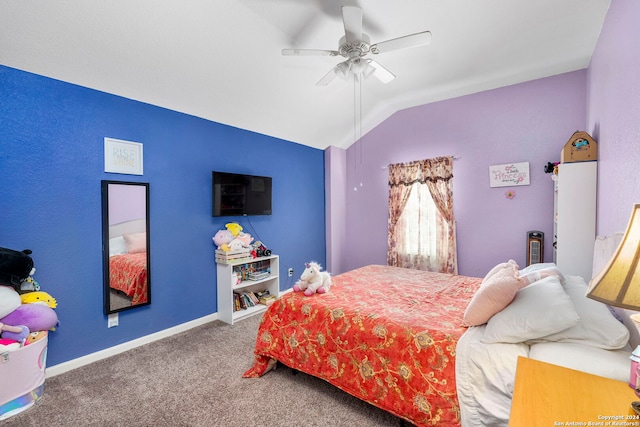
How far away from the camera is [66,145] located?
2.36 meters

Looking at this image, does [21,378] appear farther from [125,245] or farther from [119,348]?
[125,245]

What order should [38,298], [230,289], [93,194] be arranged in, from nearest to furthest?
1. [38,298]
2. [93,194]
3. [230,289]

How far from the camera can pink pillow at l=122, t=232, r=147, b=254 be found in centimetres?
270

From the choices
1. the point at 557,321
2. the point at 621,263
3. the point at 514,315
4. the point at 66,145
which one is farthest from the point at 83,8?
the point at 557,321

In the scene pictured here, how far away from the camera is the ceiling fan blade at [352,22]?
183 cm

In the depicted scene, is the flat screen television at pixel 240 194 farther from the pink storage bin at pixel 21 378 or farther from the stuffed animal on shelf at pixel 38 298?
the pink storage bin at pixel 21 378

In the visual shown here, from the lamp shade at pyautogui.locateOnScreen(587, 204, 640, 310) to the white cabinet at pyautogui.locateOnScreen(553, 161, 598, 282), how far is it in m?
2.40

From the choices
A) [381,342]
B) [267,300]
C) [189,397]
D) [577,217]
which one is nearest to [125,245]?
[189,397]

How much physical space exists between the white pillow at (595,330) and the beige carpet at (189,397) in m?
1.04

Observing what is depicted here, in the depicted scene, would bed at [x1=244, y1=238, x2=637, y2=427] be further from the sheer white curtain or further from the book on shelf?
the sheer white curtain

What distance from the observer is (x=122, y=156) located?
268 centimetres

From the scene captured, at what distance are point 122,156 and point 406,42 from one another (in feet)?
8.65

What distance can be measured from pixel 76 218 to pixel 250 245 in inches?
69.5

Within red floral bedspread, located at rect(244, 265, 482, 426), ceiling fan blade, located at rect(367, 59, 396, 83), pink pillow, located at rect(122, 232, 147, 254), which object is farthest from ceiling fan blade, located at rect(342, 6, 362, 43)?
pink pillow, located at rect(122, 232, 147, 254)
